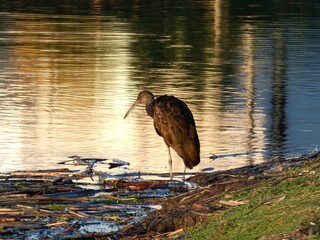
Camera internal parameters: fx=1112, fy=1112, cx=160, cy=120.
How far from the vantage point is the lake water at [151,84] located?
16031 millimetres

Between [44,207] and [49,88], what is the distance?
484 inches

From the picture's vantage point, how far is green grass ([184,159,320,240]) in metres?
8.52

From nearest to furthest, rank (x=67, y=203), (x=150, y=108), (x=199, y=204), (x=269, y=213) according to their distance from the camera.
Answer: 1. (x=269, y=213)
2. (x=199, y=204)
3. (x=67, y=203)
4. (x=150, y=108)

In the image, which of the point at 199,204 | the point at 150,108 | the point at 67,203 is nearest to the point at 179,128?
the point at 150,108

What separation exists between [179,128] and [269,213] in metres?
4.79

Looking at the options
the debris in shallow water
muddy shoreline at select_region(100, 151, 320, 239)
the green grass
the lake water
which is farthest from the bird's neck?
the green grass

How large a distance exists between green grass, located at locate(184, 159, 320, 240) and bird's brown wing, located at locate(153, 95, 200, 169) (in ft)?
9.61

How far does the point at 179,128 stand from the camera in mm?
13734

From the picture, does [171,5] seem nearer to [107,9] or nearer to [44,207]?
[107,9]

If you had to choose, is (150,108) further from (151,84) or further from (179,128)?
(151,84)

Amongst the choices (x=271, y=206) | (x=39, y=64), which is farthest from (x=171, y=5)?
(x=271, y=206)

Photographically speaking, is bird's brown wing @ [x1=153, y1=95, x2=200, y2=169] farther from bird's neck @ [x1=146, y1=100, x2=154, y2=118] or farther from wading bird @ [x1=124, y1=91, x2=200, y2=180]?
bird's neck @ [x1=146, y1=100, x2=154, y2=118]

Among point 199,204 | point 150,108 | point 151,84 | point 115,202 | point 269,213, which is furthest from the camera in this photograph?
point 151,84

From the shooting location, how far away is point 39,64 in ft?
92.5
